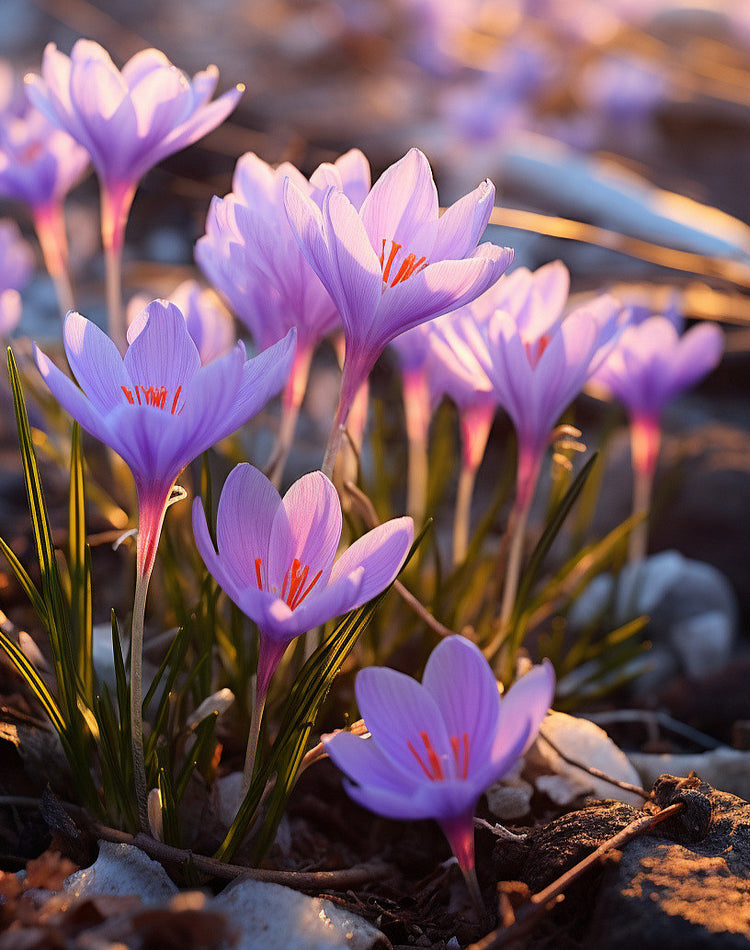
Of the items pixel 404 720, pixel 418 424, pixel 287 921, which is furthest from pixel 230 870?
pixel 418 424

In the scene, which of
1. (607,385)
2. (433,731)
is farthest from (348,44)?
(433,731)

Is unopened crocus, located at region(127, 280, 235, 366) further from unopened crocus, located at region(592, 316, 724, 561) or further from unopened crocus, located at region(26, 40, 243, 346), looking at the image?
unopened crocus, located at region(592, 316, 724, 561)

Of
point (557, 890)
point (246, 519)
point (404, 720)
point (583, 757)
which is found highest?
point (246, 519)

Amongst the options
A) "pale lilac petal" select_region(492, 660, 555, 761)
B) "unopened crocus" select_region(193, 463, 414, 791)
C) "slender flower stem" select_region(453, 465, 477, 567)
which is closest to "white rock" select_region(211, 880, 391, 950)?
"unopened crocus" select_region(193, 463, 414, 791)

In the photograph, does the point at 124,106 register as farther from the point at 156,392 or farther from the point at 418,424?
the point at 418,424

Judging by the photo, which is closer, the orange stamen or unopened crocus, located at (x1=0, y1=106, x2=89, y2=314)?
the orange stamen

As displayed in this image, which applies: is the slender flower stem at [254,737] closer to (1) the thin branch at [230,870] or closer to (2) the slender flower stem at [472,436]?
(1) the thin branch at [230,870]

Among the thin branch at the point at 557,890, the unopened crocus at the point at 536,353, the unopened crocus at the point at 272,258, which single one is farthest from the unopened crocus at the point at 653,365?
the thin branch at the point at 557,890
